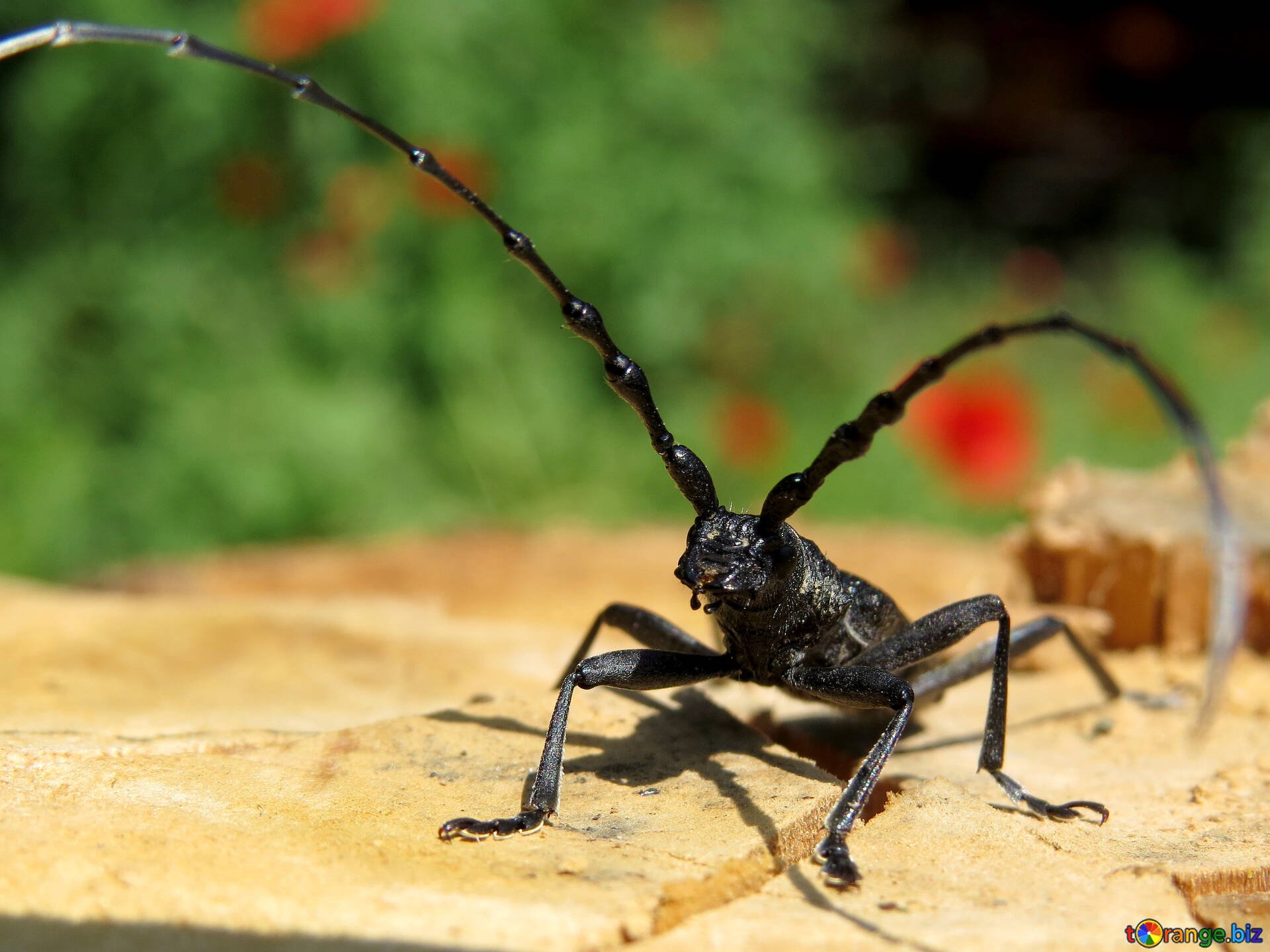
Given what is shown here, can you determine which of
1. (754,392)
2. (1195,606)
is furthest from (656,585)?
(754,392)

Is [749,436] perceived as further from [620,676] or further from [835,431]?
[835,431]

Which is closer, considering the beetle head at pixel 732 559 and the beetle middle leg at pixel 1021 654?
the beetle head at pixel 732 559

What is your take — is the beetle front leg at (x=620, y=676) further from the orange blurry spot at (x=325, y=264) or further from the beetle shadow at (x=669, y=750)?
the orange blurry spot at (x=325, y=264)

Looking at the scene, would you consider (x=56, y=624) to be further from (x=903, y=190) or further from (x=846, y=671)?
(x=903, y=190)

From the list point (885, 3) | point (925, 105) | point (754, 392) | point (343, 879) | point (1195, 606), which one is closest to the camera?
point (343, 879)

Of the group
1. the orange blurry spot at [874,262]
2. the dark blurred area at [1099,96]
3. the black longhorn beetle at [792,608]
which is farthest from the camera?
the dark blurred area at [1099,96]

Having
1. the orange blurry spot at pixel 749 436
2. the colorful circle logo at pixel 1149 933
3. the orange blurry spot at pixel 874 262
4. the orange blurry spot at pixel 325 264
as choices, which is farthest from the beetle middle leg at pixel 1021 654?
the orange blurry spot at pixel 874 262

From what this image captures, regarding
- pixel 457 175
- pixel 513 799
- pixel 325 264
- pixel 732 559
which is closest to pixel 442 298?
pixel 325 264
